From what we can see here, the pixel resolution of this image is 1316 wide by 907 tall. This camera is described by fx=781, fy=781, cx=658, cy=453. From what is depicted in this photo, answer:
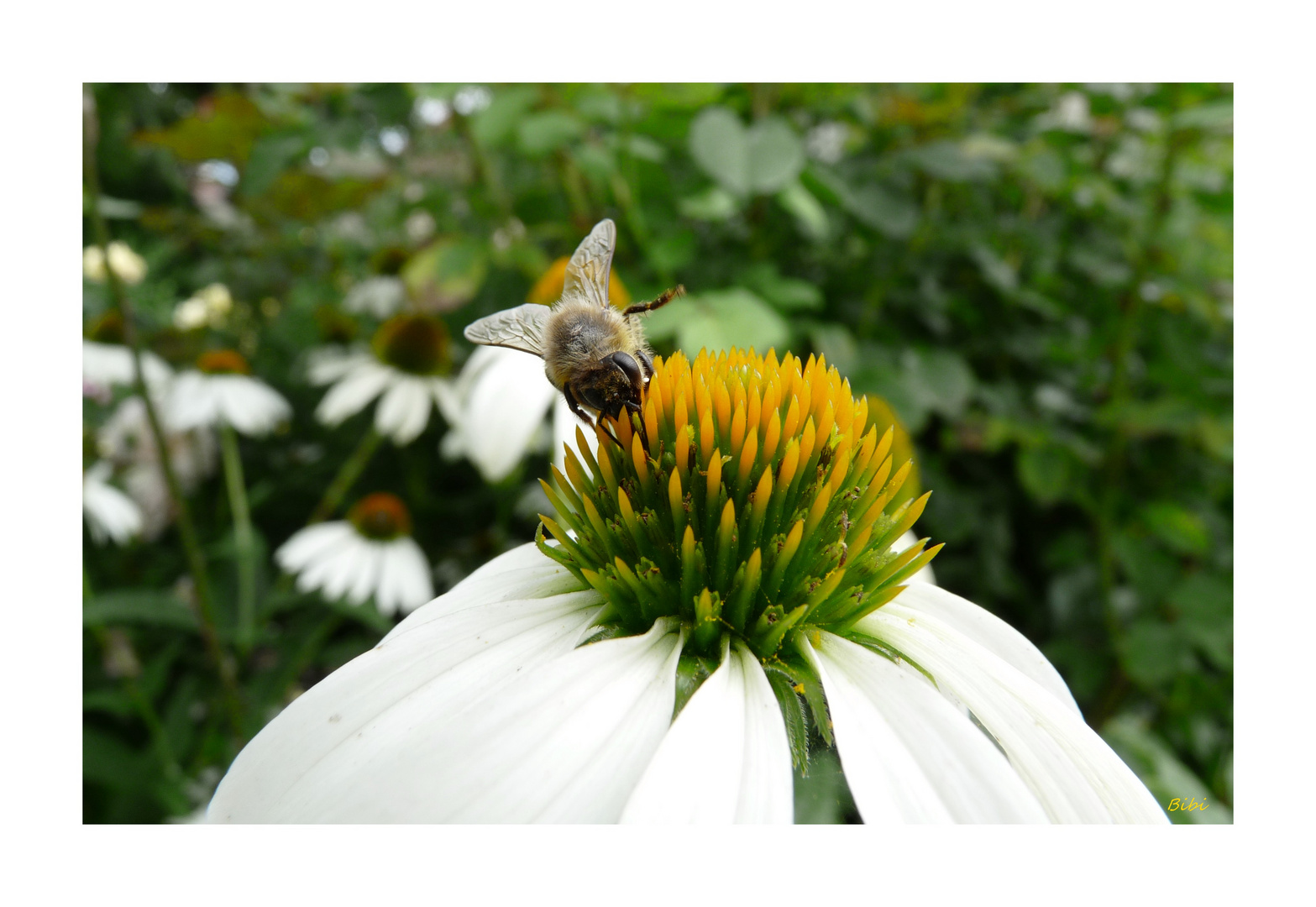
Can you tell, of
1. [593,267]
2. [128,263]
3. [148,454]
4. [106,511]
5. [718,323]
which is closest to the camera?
[593,267]

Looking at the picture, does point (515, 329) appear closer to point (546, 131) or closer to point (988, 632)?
point (988, 632)

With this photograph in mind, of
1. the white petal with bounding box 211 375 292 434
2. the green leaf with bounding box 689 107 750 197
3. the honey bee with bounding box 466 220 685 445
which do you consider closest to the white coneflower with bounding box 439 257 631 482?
the green leaf with bounding box 689 107 750 197

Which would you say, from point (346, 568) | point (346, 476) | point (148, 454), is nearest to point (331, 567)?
point (346, 568)

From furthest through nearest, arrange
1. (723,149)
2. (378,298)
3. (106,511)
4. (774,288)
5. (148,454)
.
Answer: (378,298), (148,454), (106,511), (774,288), (723,149)

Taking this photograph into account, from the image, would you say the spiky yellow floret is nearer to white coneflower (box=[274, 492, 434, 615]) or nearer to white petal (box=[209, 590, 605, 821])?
white petal (box=[209, 590, 605, 821])

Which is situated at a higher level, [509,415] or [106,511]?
[509,415]

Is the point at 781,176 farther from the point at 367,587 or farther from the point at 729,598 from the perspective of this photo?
the point at 367,587

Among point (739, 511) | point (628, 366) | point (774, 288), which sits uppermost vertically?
point (774, 288)
